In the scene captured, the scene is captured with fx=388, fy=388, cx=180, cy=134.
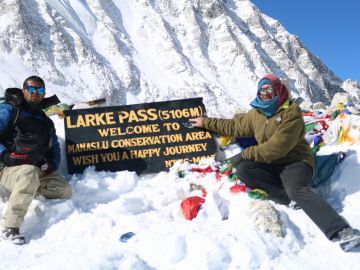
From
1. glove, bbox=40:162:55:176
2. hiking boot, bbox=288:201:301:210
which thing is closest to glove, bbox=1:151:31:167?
glove, bbox=40:162:55:176

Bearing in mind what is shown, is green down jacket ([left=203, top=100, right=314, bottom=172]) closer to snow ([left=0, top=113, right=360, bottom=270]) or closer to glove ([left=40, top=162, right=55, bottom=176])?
snow ([left=0, top=113, right=360, bottom=270])

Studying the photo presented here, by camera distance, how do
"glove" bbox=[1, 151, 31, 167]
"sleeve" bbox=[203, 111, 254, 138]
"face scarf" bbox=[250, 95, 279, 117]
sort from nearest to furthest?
"glove" bbox=[1, 151, 31, 167] → "face scarf" bbox=[250, 95, 279, 117] → "sleeve" bbox=[203, 111, 254, 138]

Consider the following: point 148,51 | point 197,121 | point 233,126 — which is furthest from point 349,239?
point 148,51

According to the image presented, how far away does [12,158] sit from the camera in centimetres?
442

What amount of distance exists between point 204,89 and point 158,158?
63.6m

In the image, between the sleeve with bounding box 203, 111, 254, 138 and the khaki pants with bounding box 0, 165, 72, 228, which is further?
the sleeve with bounding box 203, 111, 254, 138

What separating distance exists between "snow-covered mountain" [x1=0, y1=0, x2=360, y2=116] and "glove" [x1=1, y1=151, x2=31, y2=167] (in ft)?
150

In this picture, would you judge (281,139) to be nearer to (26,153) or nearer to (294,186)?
(294,186)

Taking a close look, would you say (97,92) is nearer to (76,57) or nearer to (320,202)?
(76,57)

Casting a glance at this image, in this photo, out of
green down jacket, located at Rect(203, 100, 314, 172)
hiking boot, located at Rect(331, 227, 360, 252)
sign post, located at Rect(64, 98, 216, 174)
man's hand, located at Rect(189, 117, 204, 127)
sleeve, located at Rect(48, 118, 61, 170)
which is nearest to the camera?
hiking boot, located at Rect(331, 227, 360, 252)

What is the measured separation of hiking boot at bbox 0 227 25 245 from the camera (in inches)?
149

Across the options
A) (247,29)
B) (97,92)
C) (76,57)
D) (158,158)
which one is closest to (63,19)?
(76,57)

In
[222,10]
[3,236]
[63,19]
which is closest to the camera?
[3,236]

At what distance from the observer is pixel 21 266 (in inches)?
129
